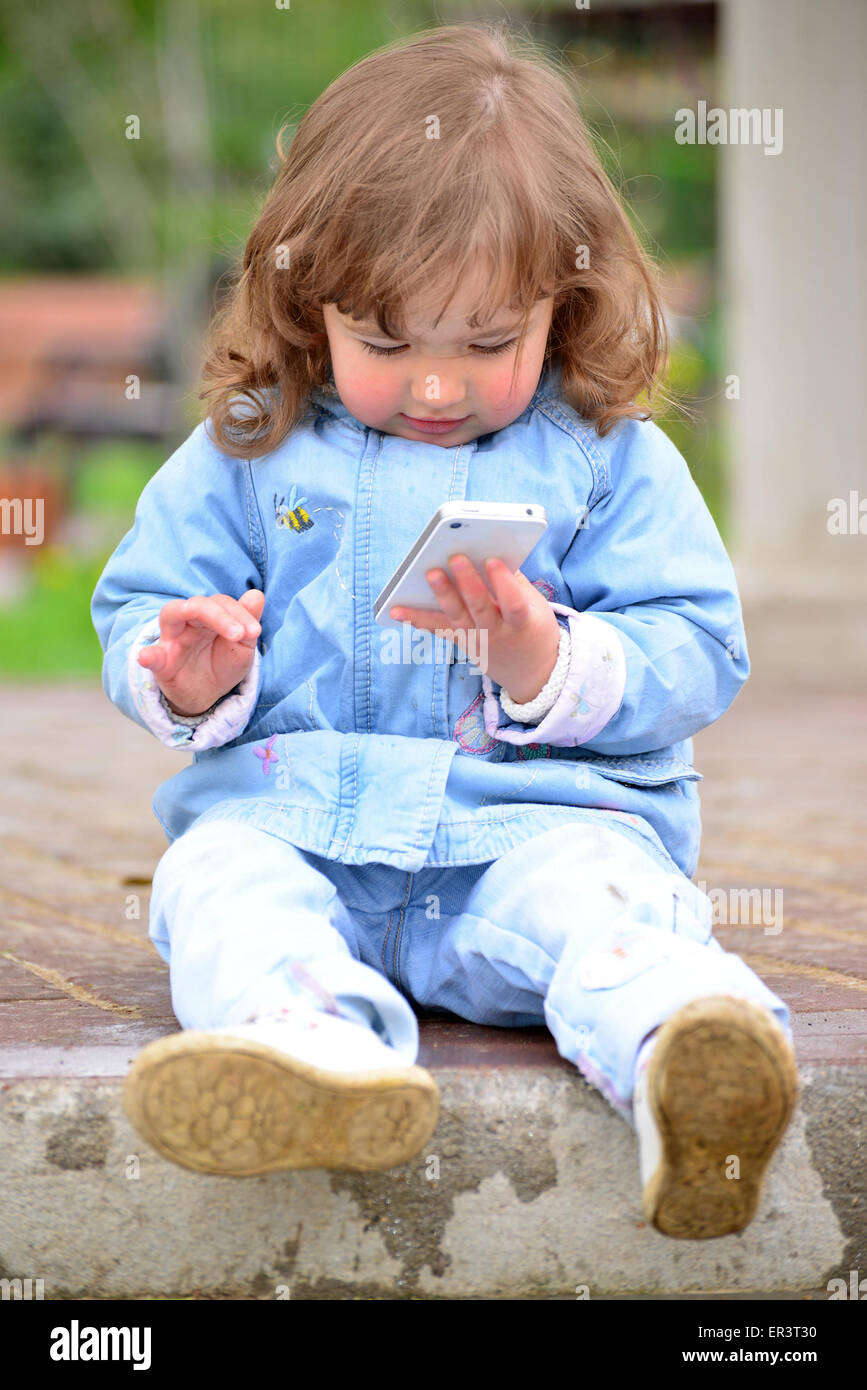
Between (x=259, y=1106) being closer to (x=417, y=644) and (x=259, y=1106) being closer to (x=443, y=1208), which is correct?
(x=443, y=1208)

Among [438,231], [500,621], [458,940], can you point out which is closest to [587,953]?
[458,940]

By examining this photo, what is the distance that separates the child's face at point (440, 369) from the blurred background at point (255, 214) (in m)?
0.33

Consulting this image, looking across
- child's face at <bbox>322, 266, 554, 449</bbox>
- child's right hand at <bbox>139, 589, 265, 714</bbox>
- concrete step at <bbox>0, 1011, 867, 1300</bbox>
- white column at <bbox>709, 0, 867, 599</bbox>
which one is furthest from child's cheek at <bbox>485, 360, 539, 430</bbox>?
white column at <bbox>709, 0, 867, 599</bbox>

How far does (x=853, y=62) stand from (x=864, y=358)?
0.95 meters

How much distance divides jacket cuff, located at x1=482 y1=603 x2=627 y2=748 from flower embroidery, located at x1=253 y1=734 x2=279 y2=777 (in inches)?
10.3

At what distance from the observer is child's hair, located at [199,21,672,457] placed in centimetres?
160

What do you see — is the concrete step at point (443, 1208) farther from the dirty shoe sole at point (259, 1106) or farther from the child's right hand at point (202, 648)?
the child's right hand at point (202, 648)

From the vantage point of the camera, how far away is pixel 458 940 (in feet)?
5.33

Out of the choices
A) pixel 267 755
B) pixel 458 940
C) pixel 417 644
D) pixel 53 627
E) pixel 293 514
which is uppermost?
pixel 293 514

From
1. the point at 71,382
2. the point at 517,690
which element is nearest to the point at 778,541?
the point at 517,690

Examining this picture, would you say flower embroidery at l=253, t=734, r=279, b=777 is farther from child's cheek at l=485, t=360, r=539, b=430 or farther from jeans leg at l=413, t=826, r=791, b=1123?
child's cheek at l=485, t=360, r=539, b=430

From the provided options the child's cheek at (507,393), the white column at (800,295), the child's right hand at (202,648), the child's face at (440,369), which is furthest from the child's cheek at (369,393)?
the white column at (800,295)

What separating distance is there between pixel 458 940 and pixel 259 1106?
414mm
